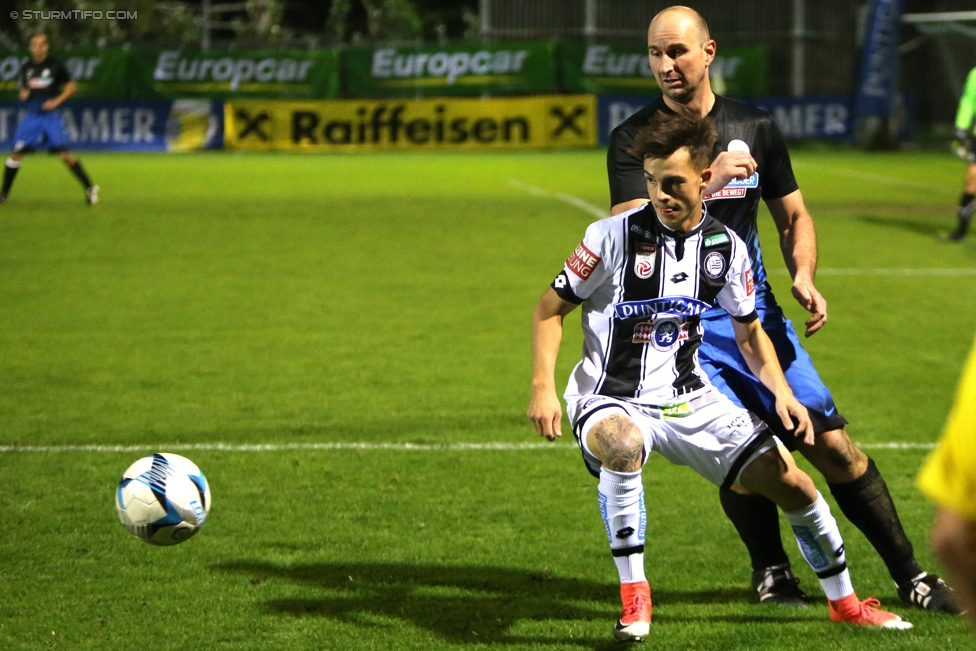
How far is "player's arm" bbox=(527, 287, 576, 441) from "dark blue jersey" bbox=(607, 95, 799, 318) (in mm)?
602

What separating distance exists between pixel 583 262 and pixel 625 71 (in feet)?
99.3

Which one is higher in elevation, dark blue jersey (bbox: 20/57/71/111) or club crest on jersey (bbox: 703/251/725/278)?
club crest on jersey (bbox: 703/251/725/278)

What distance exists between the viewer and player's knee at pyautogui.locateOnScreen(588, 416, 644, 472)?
4.15m

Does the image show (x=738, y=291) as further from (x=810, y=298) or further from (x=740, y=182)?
(x=740, y=182)

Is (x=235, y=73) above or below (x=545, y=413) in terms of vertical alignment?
below

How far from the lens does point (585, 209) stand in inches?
730

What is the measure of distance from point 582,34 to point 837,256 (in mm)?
24516

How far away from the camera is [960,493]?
1596mm

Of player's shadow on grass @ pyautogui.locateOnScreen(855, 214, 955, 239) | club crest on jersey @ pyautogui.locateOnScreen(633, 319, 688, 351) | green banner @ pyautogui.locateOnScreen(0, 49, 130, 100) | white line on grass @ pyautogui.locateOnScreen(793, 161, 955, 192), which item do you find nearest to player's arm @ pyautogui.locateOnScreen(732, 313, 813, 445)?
club crest on jersey @ pyautogui.locateOnScreen(633, 319, 688, 351)

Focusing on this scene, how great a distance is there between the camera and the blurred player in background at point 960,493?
5.23 feet

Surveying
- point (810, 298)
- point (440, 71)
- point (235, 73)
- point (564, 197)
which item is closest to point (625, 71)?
point (440, 71)

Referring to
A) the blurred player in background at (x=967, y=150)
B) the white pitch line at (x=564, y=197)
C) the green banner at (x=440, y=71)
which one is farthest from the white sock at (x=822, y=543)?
the green banner at (x=440, y=71)

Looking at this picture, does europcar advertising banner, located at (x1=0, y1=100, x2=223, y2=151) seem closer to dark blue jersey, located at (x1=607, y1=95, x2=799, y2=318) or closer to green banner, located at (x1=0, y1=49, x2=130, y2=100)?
green banner, located at (x1=0, y1=49, x2=130, y2=100)

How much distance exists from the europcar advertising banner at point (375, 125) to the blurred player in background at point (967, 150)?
17.5m
